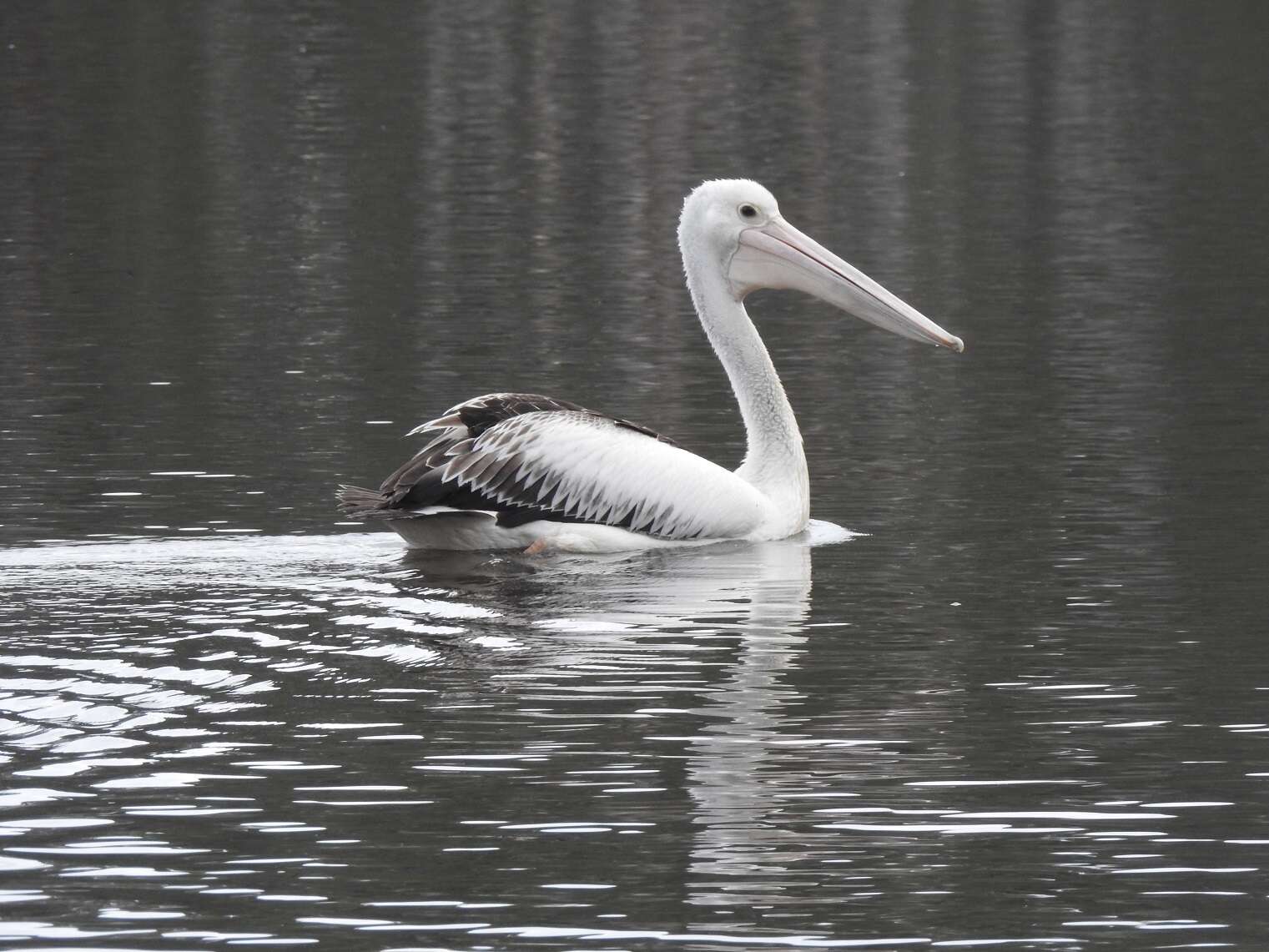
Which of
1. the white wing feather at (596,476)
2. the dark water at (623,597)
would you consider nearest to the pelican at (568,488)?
the white wing feather at (596,476)

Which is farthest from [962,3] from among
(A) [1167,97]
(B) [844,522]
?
(B) [844,522]

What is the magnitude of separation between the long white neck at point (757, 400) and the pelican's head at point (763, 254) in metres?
0.07

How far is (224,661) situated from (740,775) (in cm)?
179

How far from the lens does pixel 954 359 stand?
1301cm

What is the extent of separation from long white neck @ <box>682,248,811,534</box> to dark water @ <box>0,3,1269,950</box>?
0.88 feet

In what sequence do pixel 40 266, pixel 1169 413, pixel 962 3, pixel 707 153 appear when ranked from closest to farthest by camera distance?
pixel 1169 413
pixel 40 266
pixel 707 153
pixel 962 3

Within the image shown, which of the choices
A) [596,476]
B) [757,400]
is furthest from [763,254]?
[596,476]

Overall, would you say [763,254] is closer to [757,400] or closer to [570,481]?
[757,400]

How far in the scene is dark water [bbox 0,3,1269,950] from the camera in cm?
496

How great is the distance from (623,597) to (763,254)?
2.18m

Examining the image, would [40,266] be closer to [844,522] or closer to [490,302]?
[490,302]

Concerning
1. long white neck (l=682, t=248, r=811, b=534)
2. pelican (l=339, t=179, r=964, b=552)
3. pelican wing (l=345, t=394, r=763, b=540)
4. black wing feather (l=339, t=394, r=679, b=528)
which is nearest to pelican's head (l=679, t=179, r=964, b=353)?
long white neck (l=682, t=248, r=811, b=534)

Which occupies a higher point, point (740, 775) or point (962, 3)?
point (962, 3)

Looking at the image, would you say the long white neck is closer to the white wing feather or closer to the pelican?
the pelican
